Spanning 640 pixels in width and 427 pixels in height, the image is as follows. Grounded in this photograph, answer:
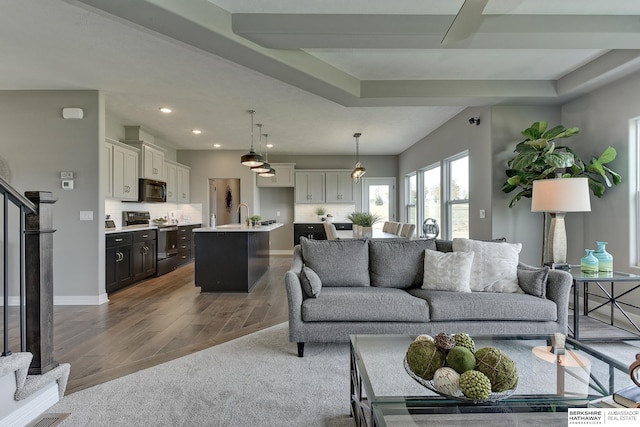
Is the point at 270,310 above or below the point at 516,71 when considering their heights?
below

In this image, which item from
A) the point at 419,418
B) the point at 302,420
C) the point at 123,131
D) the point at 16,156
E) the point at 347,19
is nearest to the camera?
the point at 419,418

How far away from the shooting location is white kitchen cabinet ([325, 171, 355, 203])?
8.49 m

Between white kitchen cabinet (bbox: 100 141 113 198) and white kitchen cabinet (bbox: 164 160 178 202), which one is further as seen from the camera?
white kitchen cabinet (bbox: 164 160 178 202)

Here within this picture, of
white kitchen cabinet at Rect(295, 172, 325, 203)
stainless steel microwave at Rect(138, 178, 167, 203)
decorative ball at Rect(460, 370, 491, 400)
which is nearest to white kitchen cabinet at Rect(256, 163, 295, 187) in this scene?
white kitchen cabinet at Rect(295, 172, 325, 203)

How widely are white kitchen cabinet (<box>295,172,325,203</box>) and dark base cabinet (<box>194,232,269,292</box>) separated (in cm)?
384

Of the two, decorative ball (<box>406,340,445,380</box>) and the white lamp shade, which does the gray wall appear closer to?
decorative ball (<box>406,340,445,380</box>)

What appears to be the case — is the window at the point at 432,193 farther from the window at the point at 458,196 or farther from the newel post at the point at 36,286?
the newel post at the point at 36,286

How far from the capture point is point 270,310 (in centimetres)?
383

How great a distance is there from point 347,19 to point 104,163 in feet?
12.1

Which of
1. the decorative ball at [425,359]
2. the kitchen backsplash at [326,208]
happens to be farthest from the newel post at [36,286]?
the kitchen backsplash at [326,208]

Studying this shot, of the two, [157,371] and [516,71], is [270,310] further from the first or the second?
[516,71]

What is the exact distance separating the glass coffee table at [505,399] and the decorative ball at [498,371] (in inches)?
3.3

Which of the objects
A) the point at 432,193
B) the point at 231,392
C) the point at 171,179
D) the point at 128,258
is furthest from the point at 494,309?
the point at 171,179

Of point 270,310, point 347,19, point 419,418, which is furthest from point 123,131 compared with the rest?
Result: point 419,418
